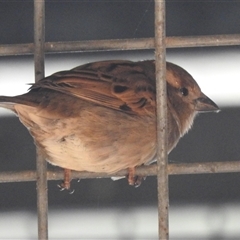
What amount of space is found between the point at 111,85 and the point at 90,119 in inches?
5.9

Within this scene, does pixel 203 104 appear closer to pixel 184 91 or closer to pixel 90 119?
pixel 184 91

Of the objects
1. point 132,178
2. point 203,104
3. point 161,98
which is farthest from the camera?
point 203,104

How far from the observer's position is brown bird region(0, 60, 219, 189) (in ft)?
7.89

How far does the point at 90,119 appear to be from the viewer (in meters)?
2.42

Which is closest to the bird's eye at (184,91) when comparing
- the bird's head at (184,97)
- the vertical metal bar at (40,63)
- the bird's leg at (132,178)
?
the bird's head at (184,97)

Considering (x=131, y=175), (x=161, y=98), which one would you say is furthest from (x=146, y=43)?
(x=131, y=175)

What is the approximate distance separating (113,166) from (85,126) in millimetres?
172

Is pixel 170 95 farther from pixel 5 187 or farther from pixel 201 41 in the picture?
pixel 5 187

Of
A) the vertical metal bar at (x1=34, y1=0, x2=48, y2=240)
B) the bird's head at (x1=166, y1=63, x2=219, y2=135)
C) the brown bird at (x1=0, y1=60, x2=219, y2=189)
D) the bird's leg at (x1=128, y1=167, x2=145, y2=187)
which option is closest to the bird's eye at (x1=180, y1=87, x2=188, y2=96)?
the bird's head at (x1=166, y1=63, x2=219, y2=135)

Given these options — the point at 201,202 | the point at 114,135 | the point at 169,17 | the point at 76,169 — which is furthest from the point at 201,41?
the point at 201,202

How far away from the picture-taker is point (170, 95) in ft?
9.55

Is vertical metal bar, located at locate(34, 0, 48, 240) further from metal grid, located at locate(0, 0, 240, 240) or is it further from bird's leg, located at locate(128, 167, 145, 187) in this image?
bird's leg, located at locate(128, 167, 145, 187)

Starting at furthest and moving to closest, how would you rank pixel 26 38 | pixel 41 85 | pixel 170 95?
pixel 26 38, pixel 170 95, pixel 41 85

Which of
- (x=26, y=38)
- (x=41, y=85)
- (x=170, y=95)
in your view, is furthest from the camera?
(x=26, y=38)
